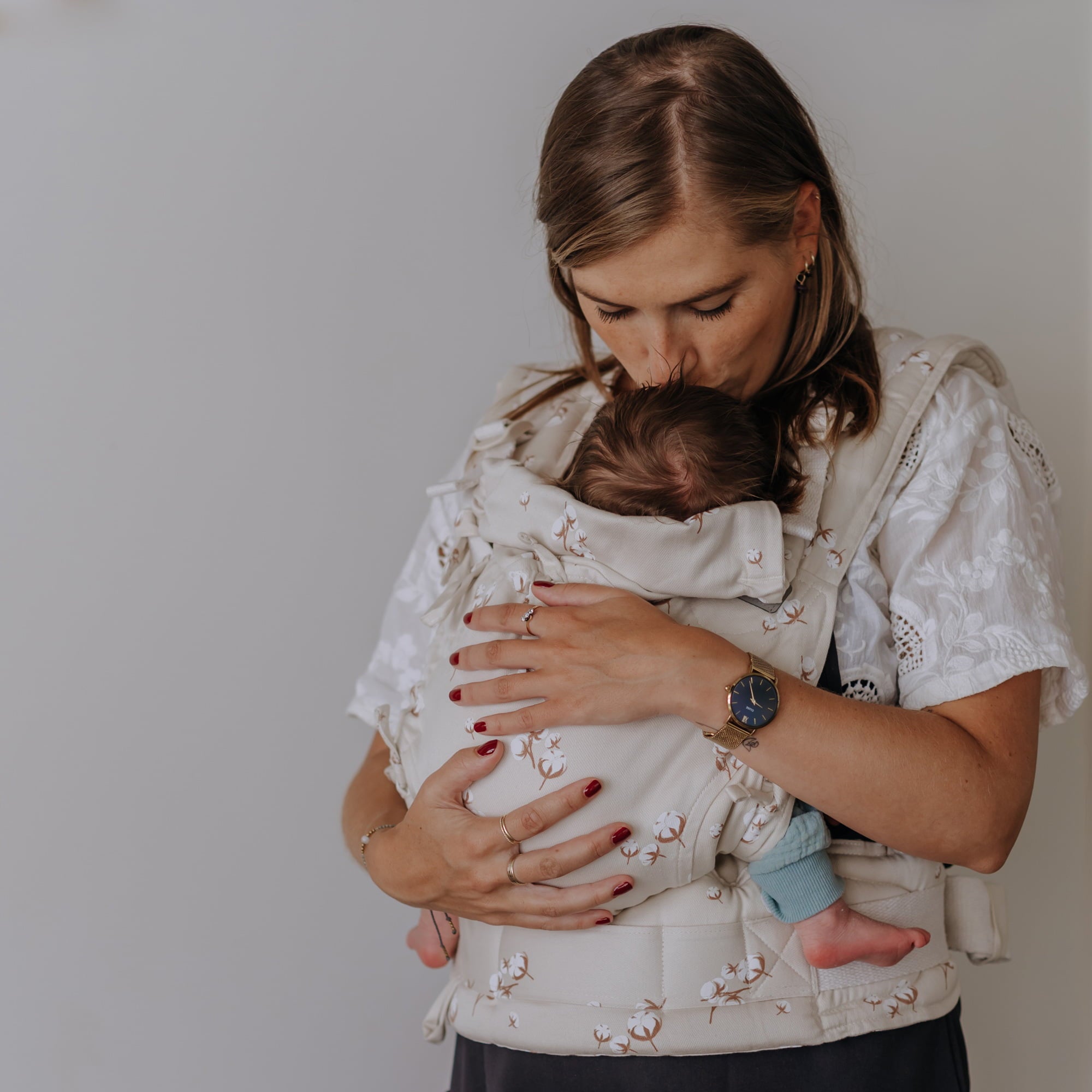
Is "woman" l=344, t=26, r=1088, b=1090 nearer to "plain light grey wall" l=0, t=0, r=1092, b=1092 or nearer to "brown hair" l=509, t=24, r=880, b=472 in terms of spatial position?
"brown hair" l=509, t=24, r=880, b=472

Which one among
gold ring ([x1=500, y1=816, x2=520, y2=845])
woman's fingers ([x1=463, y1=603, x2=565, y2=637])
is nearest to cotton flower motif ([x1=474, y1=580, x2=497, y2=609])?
woman's fingers ([x1=463, y1=603, x2=565, y2=637])

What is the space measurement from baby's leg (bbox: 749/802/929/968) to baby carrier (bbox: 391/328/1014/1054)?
20 millimetres

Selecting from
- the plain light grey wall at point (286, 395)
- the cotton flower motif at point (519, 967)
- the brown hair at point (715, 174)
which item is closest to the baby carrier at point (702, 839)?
the cotton flower motif at point (519, 967)

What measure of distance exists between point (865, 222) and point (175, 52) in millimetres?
1228

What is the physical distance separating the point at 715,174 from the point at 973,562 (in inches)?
20.6

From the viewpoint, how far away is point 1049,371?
1.95 meters

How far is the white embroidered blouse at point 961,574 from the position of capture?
3.81ft

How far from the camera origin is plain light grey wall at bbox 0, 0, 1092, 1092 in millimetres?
1787

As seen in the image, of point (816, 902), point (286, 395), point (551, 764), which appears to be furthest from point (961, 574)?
point (286, 395)

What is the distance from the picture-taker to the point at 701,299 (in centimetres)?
128

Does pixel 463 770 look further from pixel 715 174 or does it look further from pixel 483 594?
pixel 715 174

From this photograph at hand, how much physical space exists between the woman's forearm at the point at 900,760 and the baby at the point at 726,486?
7cm

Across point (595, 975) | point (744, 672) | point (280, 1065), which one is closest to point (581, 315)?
point (744, 672)

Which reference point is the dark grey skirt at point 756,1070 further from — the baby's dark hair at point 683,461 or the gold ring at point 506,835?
the baby's dark hair at point 683,461
